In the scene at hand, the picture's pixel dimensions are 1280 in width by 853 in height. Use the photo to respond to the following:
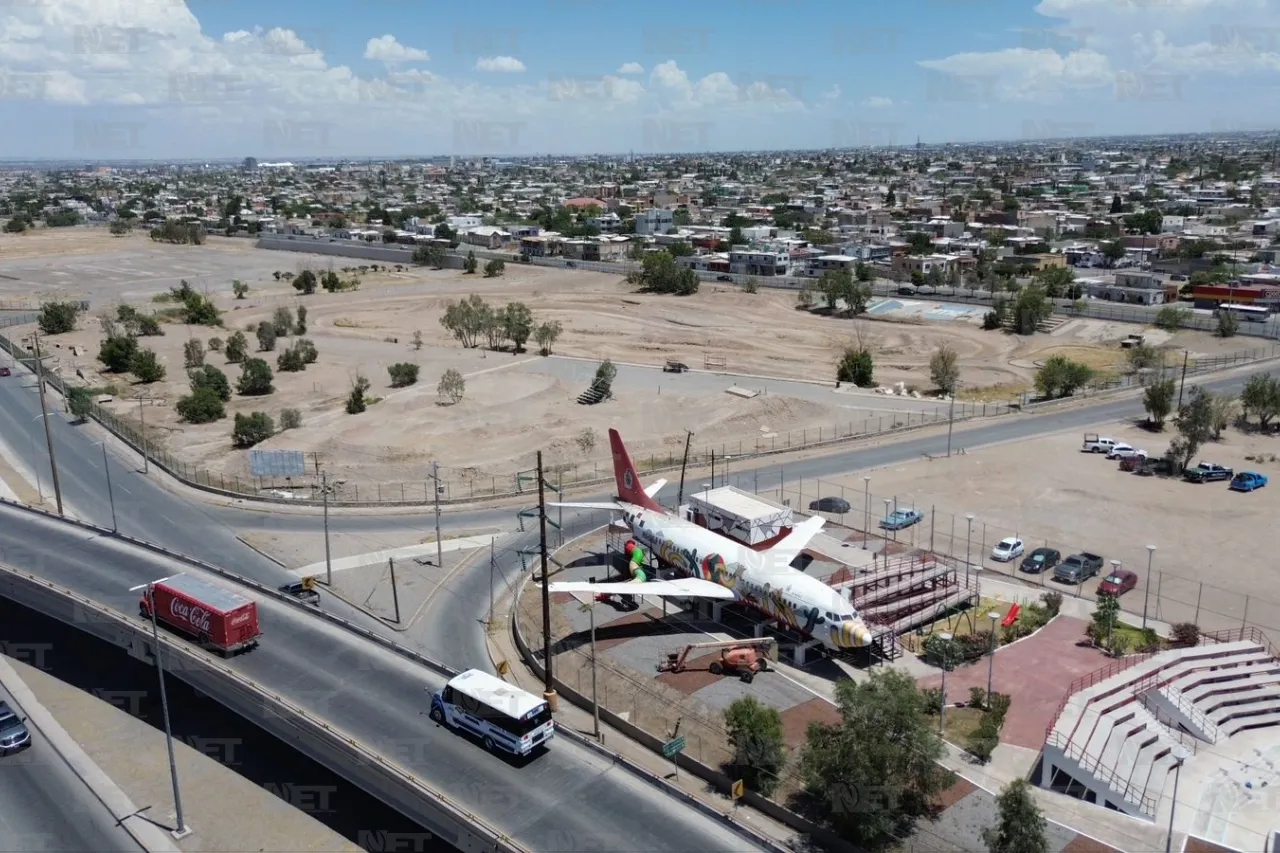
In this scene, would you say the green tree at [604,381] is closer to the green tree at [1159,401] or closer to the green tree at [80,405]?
the green tree at [80,405]

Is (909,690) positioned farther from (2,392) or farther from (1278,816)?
(2,392)

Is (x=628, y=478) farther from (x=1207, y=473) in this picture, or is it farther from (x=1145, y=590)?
(x=1207, y=473)

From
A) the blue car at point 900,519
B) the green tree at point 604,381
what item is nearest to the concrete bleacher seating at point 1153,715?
the blue car at point 900,519

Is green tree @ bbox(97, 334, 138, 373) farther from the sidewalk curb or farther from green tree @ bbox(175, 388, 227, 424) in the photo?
the sidewalk curb

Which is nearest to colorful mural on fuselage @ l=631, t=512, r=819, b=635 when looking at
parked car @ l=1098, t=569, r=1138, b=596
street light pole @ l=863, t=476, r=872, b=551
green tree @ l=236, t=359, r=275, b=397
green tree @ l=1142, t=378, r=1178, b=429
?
street light pole @ l=863, t=476, r=872, b=551

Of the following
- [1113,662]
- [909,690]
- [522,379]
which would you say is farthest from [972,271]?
[909,690]

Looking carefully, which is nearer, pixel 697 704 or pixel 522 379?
pixel 697 704
